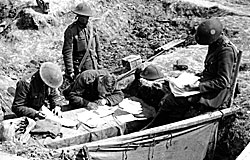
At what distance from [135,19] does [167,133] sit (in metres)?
7.04

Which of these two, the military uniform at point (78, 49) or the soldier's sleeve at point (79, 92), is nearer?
the soldier's sleeve at point (79, 92)

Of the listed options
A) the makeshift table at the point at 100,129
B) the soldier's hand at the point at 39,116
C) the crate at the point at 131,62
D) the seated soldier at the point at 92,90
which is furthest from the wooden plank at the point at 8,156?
the crate at the point at 131,62

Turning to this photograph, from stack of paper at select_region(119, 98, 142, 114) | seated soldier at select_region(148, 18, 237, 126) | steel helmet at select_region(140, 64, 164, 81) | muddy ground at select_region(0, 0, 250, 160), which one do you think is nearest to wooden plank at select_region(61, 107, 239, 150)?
seated soldier at select_region(148, 18, 237, 126)

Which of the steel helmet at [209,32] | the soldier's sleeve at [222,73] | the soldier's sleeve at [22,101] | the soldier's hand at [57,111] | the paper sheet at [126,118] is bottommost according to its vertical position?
the paper sheet at [126,118]

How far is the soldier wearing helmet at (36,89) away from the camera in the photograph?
673cm

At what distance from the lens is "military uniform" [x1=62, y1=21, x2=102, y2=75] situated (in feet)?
28.4

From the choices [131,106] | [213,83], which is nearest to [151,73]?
[131,106]

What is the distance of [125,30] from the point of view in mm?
13172

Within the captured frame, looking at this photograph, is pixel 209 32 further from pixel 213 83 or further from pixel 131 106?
pixel 131 106

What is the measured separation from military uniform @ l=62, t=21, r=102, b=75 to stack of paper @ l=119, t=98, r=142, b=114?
1196 mm

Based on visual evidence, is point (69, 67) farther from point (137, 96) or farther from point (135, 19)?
point (135, 19)

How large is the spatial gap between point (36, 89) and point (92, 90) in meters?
A: 1.30

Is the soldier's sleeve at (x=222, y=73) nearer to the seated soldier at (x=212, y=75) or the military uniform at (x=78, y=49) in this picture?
the seated soldier at (x=212, y=75)

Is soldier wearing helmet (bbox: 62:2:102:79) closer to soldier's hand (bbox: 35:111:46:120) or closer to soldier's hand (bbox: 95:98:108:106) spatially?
soldier's hand (bbox: 95:98:108:106)
